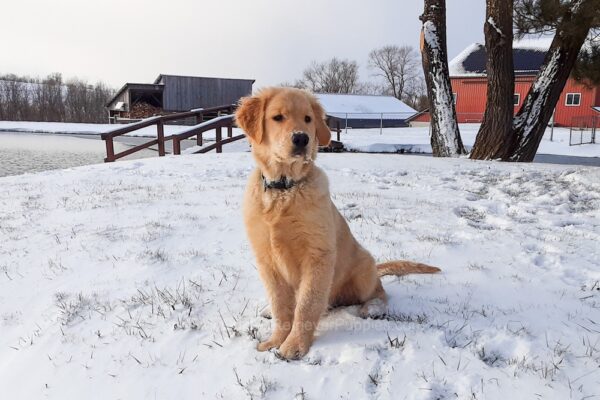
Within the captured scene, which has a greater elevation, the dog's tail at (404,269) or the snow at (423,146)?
the snow at (423,146)

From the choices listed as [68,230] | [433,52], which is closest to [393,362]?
[68,230]

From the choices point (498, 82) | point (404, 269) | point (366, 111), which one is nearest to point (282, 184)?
point (404, 269)

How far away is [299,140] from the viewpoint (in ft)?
8.43

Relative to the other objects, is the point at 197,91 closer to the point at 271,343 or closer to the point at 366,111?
the point at 366,111

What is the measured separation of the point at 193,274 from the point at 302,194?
1457mm

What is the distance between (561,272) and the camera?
3570 millimetres

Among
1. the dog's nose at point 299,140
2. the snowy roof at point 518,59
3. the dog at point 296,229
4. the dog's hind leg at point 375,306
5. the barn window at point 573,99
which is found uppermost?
the snowy roof at point 518,59

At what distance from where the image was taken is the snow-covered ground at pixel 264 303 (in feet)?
7.10

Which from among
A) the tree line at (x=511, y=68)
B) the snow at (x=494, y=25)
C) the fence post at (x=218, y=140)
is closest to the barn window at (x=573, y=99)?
the tree line at (x=511, y=68)

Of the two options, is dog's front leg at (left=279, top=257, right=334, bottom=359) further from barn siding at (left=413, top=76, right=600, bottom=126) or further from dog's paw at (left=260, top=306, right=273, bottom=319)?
barn siding at (left=413, top=76, right=600, bottom=126)

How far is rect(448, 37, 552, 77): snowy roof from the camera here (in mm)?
35487

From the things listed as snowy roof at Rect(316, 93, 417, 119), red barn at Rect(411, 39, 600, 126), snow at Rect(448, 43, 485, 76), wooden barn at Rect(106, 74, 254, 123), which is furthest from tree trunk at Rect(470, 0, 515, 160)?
wooden barn at Rect(106, 74, 254, 123)

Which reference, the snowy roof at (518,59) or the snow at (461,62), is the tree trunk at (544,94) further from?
the snow at (461,62)

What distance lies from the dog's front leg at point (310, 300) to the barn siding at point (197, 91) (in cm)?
4235
